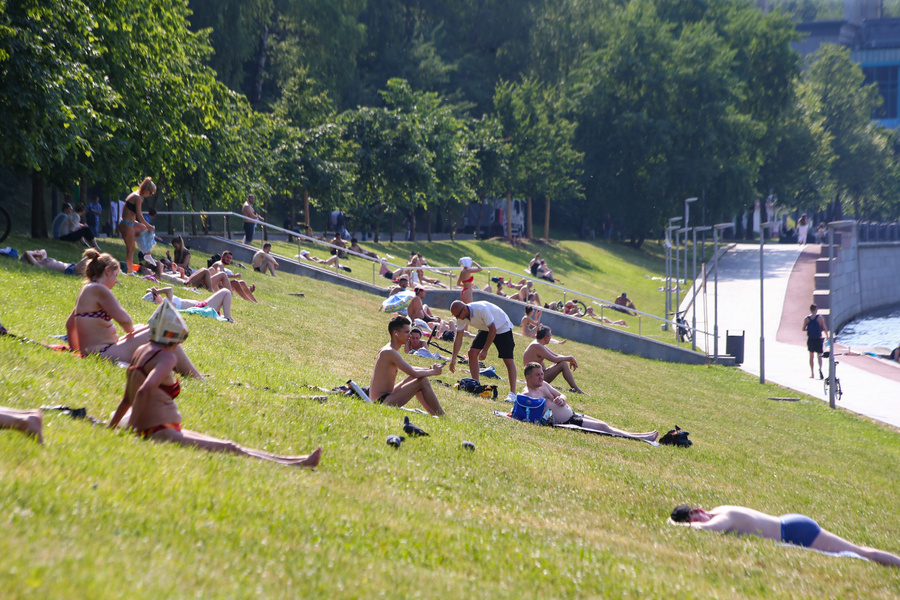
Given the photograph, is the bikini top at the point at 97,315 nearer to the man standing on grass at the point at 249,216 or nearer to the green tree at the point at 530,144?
the man standing on grass at the point at 249,216

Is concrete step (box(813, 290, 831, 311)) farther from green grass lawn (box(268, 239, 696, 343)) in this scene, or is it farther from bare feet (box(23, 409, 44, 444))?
bare feet (box(23, 409, 44, 444))

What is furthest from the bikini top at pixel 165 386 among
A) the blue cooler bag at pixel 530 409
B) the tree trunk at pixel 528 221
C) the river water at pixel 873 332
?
the tree trunk at pixel 528 221

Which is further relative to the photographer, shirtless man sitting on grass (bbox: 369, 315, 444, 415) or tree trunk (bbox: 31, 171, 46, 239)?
tree trunk (bbox: 31, 171, 46, 239)

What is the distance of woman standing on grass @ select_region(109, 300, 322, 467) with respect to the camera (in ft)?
20.8

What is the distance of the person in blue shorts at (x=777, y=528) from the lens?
7488 mm

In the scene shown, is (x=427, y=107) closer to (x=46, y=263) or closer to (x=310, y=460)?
(x=46, y=263)

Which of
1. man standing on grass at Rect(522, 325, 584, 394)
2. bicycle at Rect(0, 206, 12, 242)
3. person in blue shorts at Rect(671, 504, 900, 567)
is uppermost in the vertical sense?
bicycle at Rect(0, 206, 12, 242)

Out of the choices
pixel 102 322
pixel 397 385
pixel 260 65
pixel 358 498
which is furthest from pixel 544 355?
pixel 260 65

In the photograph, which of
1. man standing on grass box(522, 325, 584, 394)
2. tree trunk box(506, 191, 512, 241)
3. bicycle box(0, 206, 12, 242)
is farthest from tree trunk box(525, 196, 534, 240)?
bicycle box(0, 206, 12, 242)

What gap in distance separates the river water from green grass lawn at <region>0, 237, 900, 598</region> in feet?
107

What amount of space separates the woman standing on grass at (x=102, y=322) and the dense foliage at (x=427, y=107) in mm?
9121

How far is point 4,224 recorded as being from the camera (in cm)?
1698

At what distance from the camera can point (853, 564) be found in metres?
A: 7.05

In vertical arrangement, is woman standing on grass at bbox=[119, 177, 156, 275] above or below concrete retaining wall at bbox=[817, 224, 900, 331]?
above
